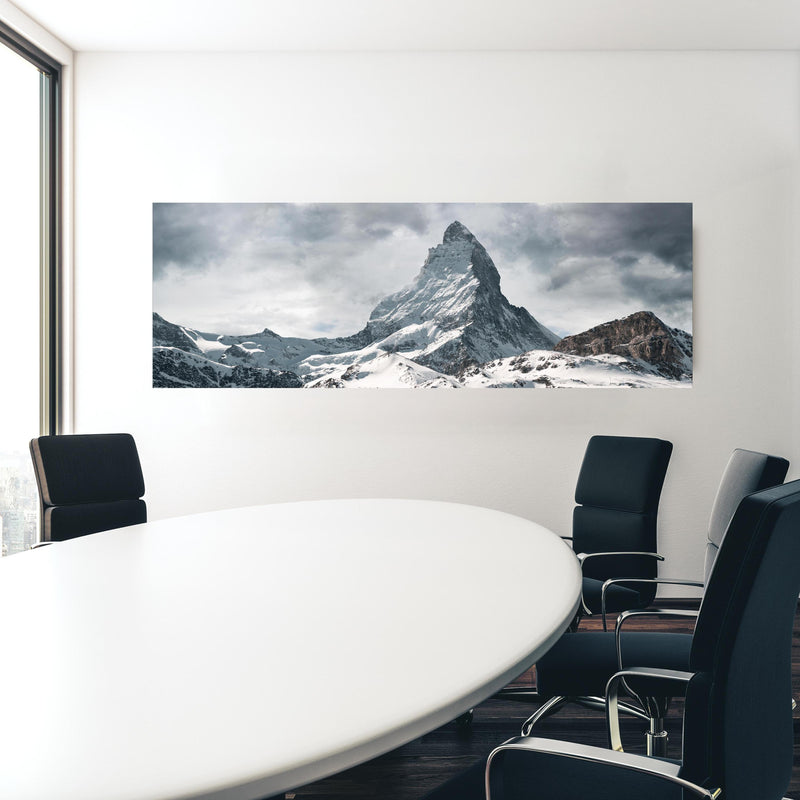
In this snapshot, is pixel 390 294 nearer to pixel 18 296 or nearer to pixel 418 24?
pixel 418 24

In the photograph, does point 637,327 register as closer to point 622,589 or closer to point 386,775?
point 622,589

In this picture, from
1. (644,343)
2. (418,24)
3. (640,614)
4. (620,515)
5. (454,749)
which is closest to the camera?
(640,614)

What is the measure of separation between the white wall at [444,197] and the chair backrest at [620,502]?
4.01ft

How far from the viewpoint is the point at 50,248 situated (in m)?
4.66

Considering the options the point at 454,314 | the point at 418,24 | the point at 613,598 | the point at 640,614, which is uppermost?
the point at 418,24

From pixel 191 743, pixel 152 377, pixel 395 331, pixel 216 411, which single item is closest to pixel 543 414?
pixel 395 331

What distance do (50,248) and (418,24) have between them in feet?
8.99

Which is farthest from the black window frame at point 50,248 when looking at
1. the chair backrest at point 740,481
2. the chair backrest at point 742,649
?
the chair backrest at point 742,649

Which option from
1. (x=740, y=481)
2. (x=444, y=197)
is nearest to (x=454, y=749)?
(x=740, y=481)

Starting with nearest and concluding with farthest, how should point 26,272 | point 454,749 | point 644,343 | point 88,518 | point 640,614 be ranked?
point 640,614 < point 454,749 < point 88,518 < point 26,272 < point 644,343

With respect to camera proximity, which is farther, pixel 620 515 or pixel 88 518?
pixel 620 515

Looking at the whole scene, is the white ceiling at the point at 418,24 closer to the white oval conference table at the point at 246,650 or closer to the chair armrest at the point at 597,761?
the white oval conference table at the point at 246,650

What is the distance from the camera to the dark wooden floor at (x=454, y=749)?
2469mm

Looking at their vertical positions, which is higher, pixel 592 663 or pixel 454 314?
pixel 454 314
